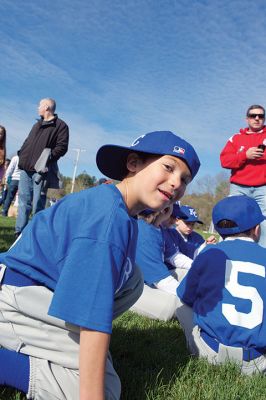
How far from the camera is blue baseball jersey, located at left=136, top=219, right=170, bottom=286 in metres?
4.01

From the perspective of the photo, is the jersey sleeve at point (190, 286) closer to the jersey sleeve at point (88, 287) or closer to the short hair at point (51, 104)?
the jersey sleeve at point (88, 287)

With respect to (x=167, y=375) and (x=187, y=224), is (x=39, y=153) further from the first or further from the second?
(x=167, y=375)

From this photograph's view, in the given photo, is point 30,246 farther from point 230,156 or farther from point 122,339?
point 230,156

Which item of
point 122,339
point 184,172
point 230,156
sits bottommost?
point 122,339

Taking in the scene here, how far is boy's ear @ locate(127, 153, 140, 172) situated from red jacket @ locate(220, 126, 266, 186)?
352cm

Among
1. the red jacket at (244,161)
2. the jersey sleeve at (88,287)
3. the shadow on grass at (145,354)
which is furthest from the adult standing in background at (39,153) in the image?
the jersey sleeve at (88,287)

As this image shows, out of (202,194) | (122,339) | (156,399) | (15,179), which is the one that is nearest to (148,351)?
(122,339)

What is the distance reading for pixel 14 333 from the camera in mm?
2002

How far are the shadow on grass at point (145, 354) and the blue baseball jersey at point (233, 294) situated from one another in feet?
1.06

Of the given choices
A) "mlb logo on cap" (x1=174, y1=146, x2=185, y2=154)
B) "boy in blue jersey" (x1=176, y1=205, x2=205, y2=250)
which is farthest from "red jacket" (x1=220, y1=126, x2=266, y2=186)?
"mlb logo on cap" (x1=174, y1=146, x2=185, y2=154)

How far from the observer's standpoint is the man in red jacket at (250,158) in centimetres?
536

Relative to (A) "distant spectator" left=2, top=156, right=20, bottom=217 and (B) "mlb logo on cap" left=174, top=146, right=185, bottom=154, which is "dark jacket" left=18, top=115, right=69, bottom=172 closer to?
(B) "mlb logo on cap" left=174, top=146, right=185, bottom=154

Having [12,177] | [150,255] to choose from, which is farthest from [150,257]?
[12,177]

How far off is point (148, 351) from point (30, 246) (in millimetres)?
1258
